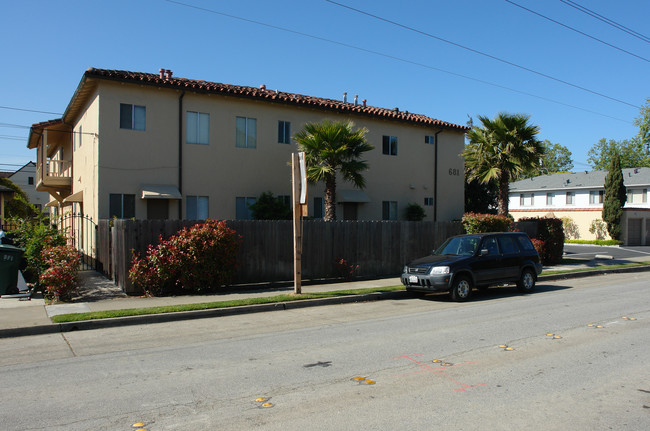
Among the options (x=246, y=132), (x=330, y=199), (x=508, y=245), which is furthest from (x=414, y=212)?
(x=508, y=245)

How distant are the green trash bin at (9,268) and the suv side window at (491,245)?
38.1 ft

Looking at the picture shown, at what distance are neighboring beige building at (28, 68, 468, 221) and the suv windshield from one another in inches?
361

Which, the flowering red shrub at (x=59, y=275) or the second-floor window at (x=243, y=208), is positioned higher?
the second-floor window at (x=243, y=208)

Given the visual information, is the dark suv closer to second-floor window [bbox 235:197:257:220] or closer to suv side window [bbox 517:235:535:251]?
suv side window [bbox 517:235:535:251]

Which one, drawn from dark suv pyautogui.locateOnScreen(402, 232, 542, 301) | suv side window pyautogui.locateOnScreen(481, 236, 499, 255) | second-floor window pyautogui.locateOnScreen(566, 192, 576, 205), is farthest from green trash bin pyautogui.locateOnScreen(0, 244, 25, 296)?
second-floor window pyautogui.locateOnScreen(566, 192, 576, 205)

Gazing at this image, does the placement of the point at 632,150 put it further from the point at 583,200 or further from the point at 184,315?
the point at 184,315

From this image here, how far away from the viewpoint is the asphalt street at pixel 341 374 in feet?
15.1

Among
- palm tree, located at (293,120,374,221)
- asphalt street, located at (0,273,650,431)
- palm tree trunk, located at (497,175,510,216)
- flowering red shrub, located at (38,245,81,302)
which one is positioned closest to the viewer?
asphalt street, located at (0,273,650,431)

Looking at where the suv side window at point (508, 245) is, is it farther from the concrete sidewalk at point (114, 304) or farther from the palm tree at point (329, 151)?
the palm tree at point (329, 151)

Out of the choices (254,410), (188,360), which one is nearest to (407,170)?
(188,360)

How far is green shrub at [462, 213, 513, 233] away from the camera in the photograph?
61.9 feet

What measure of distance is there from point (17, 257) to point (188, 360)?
7413 millimetres

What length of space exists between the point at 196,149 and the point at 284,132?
13.1 feet

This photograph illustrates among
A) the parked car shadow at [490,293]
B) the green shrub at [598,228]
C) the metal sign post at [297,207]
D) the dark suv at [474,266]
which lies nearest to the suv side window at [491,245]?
the dark suv at [474,266]
